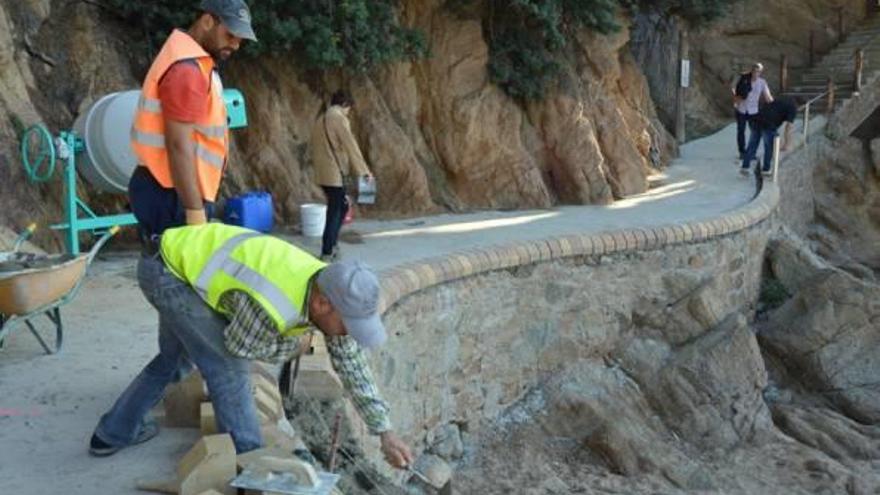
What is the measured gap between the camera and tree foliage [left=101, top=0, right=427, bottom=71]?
376 inches

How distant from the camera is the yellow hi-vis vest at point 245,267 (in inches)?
124

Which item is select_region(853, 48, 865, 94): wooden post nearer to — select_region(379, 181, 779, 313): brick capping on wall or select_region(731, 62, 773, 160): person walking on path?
select_region(731, 62, 773, 160): person walking on path

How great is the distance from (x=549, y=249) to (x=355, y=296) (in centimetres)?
575

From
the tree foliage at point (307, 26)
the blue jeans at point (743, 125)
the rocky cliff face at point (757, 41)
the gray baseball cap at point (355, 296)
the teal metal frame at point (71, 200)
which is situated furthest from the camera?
the rocky cliff face at point (757, 41)

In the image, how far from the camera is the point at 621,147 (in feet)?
41.4

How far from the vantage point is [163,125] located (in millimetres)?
3898

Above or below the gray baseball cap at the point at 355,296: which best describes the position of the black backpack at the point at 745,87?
below

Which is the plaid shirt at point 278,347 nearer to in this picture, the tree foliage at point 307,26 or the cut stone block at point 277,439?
the cut stone block at point 277,439

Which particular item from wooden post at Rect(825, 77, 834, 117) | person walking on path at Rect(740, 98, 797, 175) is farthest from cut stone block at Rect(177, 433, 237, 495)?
wooden post at Rect(825, 77, 834, 117)

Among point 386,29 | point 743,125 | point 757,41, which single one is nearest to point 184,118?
point 386,29

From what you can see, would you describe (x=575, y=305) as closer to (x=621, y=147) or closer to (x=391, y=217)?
(x=391, y=217)

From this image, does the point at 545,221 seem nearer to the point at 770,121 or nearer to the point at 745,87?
the point at 770,121

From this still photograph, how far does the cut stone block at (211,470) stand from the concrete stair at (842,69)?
16.4 metres

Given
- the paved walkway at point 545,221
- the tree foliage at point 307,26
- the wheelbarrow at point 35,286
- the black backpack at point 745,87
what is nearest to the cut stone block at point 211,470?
the wheelbarrow at point 35,286
